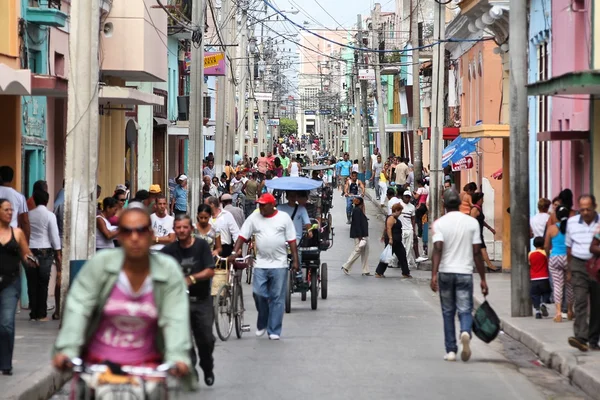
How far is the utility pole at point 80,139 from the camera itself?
15617mm

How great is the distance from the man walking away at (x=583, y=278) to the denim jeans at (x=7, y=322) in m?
6.03

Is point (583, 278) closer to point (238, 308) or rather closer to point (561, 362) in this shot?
point (561, 362)

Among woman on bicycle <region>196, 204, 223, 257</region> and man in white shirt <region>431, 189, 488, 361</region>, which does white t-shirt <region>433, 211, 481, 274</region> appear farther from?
woman on bicycle <region>196, 204, 223, 257</region>

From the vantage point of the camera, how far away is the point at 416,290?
22.8 meters

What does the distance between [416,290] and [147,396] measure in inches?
660

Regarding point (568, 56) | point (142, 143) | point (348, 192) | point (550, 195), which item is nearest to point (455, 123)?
point (348, 192)

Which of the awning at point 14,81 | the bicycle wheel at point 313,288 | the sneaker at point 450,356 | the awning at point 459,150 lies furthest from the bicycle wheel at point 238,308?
the awning at point 459,150

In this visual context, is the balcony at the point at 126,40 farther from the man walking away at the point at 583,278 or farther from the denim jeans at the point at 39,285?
the man walking away at the point at 583,278

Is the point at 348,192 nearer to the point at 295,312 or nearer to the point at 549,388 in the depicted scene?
the point at 295,312

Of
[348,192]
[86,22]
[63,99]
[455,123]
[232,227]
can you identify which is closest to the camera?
[86,22]

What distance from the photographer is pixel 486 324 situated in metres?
13.0

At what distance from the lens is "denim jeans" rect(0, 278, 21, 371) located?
11453mm

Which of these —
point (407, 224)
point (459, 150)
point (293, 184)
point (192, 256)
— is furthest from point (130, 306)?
point (459, 150)

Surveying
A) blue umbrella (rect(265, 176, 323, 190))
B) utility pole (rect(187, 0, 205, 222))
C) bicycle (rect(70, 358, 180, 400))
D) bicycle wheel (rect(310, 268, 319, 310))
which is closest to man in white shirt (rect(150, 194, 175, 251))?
bicycle wheel (rect(310, 268, 319, 310))
